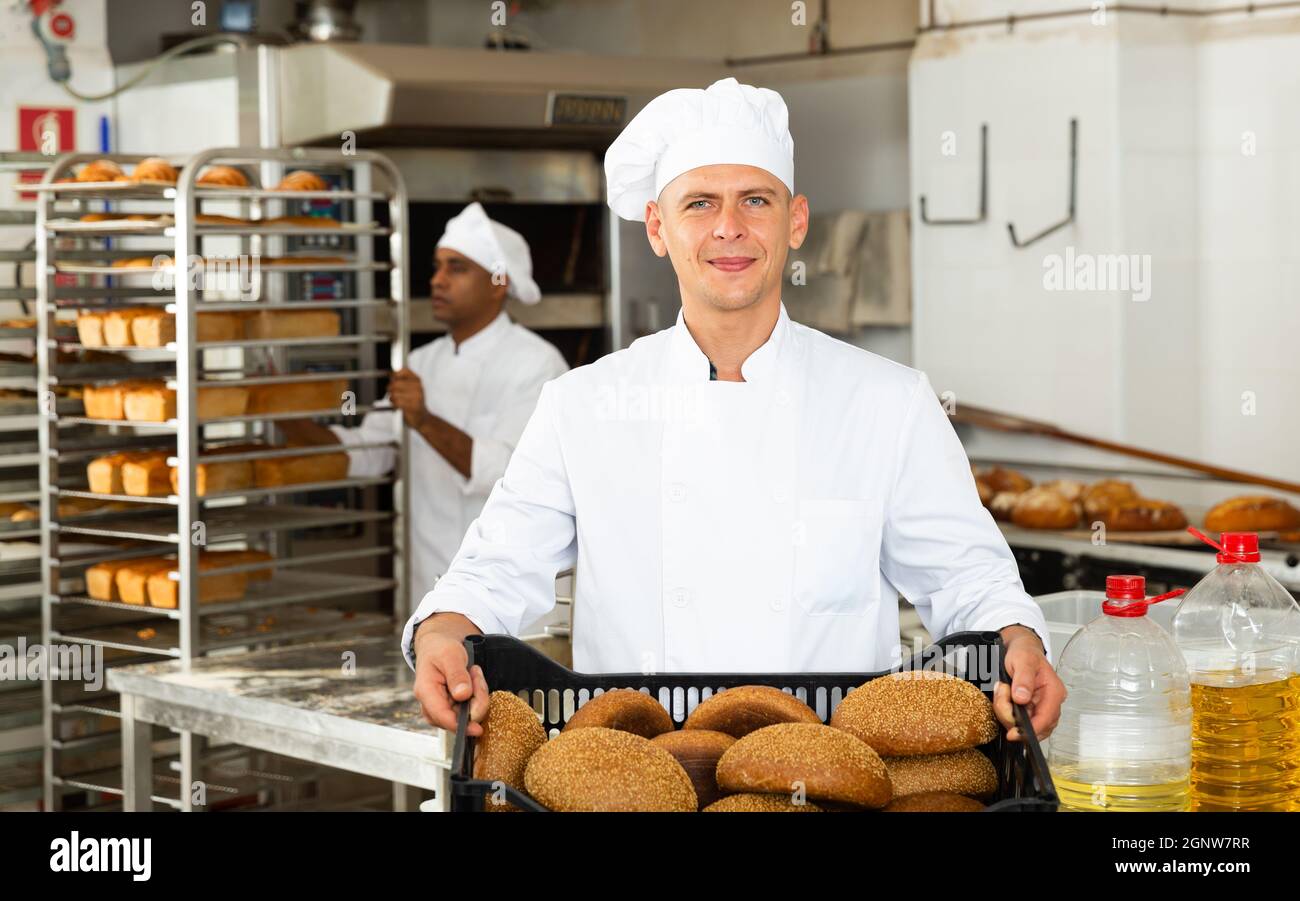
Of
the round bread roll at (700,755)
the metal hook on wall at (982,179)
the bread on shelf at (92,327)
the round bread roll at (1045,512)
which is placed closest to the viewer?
the round bread roll at (700,755)

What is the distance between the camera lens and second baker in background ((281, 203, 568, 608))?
4.11m

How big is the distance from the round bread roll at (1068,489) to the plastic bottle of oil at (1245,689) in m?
2.76

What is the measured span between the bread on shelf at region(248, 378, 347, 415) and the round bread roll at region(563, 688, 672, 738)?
2357mm

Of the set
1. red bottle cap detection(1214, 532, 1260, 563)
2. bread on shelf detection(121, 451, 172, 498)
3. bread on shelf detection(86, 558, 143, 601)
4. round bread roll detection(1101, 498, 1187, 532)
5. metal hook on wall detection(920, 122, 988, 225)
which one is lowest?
bread on shelf detection(86, 558, 143, 601)

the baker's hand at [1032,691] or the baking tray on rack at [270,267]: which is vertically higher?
the baking tray on rack at [270,267]

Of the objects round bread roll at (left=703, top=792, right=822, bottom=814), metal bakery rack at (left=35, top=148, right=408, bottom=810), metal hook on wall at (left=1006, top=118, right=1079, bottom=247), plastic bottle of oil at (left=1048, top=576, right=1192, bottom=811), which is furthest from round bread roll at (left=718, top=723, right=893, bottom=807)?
metal hook on wall at (left=1006, top=118, right=1079, bottom=247)

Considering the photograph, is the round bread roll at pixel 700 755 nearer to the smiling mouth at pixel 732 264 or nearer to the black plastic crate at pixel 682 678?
the black plastic crate at pixel 682 678

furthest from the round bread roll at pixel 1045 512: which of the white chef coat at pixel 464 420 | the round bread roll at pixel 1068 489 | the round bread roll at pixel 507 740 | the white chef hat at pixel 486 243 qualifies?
the round bread roll at pixel 507 740

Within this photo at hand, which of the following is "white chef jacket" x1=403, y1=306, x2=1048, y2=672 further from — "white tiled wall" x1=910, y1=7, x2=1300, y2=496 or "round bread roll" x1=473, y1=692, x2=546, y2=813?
"white tiled wall" x1=910, y1=7, x2=1300, y2=496

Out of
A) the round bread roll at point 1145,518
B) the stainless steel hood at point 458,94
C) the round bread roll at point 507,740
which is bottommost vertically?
the round bread roll at point 1145,518

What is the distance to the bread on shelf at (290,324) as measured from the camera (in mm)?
3516

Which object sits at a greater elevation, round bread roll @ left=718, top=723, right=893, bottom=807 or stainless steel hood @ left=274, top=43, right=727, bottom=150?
stainless steel hood @ left=274, top=43, right=727, bottom=150

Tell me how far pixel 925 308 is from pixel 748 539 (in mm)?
3391

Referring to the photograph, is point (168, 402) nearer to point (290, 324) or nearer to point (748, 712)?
point (290, 324)
